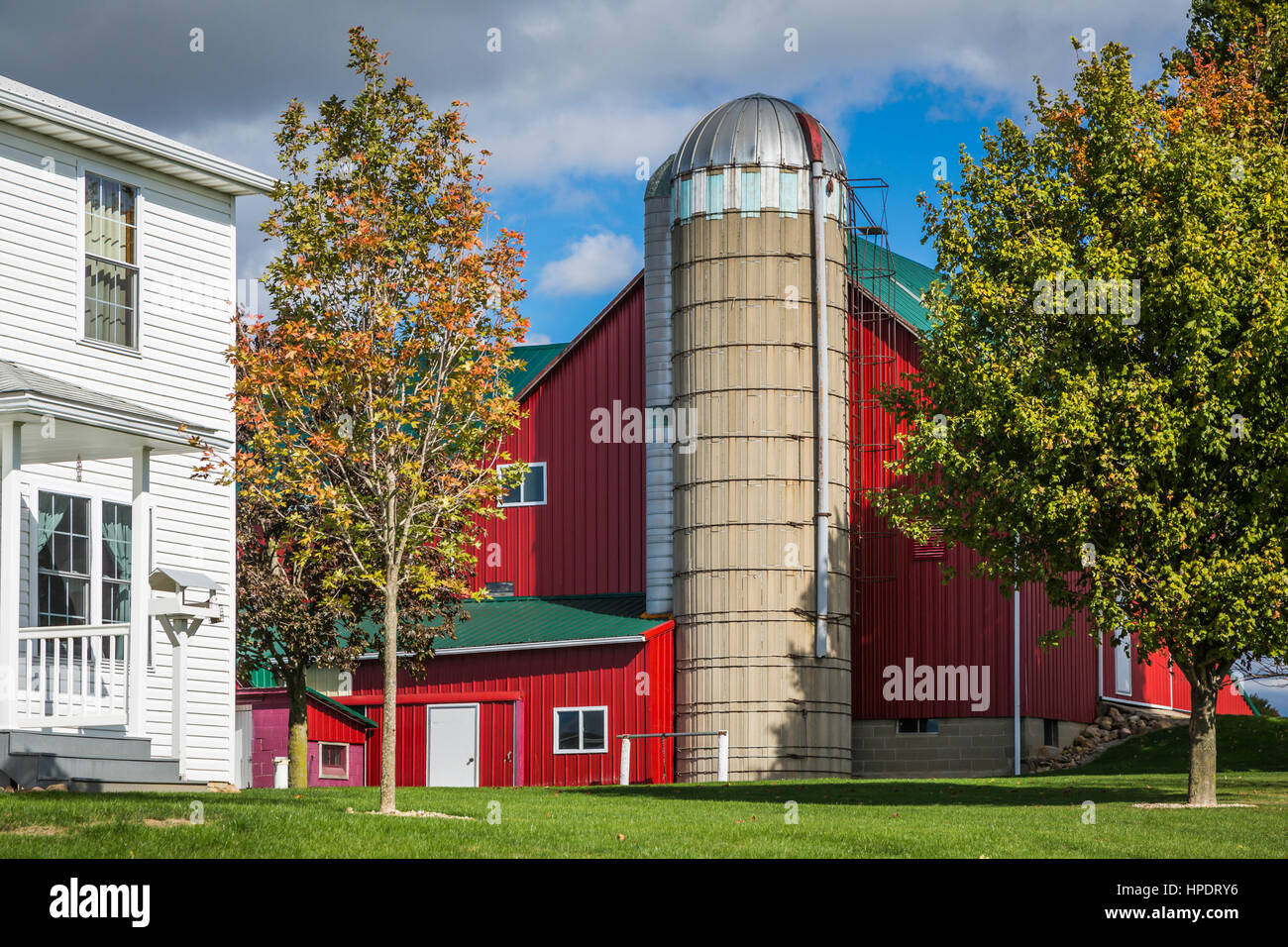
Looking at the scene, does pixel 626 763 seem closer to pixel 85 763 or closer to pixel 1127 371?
pixel 1127 371

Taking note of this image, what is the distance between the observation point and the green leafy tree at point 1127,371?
22641 mm

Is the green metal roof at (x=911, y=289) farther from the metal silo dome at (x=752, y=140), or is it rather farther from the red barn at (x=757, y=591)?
the metal silo dome at (x=752, y=140)

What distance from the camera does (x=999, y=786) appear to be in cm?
2831

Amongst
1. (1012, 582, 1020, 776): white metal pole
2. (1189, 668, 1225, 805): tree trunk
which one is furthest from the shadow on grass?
(1012, 582, 1020, 776): white metal pole

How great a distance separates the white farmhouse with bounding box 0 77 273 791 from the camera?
18203mm

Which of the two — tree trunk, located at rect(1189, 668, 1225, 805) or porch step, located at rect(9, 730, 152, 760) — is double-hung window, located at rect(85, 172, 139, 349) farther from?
tree trunk, located at rect(1189, 668, 1225, 805)

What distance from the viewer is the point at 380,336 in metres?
18.7

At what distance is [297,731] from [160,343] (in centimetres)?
1349

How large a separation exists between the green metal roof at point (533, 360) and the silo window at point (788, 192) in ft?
33.5

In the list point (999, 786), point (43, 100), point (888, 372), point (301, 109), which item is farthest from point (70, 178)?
point (888, 372)

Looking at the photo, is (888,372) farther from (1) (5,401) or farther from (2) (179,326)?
(1) (5,401)

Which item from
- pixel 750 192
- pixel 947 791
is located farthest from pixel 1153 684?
pixel 947 791

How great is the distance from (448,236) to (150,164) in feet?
19.8
